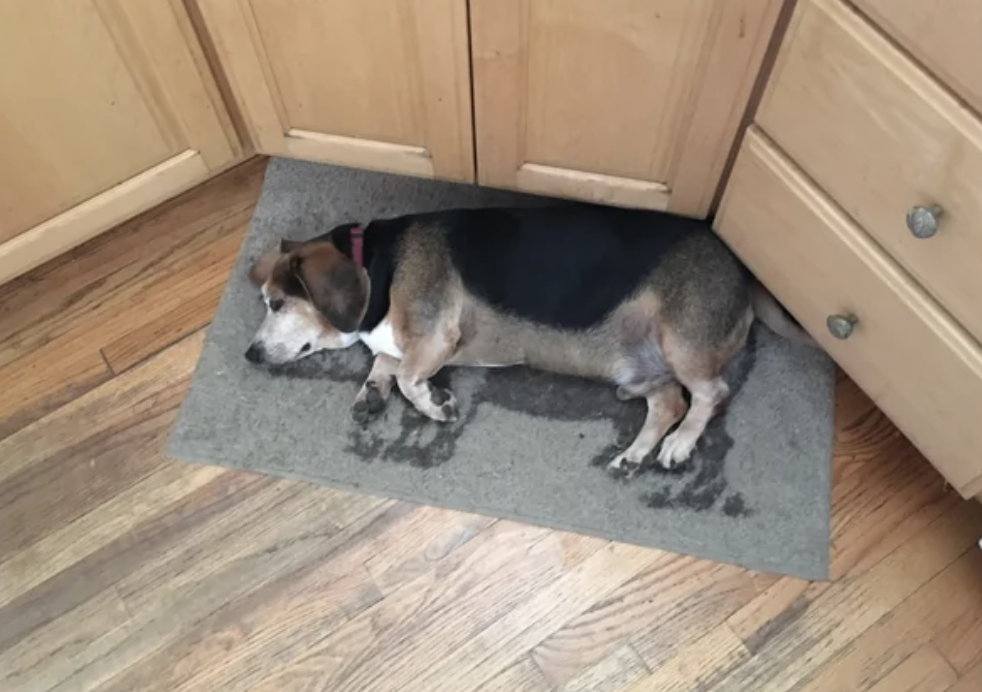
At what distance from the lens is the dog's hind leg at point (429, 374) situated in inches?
66.4

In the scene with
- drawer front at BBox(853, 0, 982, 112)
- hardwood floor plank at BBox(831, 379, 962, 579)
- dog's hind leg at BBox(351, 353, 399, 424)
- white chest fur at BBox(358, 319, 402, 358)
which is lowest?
hardwood floor plank at BBox(831, 379, 962, 579)

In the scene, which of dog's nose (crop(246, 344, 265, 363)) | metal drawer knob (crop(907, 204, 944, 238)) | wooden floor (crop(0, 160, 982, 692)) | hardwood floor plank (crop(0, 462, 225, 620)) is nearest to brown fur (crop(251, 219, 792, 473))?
dog's nose (crop(246, 344, 265, 363))

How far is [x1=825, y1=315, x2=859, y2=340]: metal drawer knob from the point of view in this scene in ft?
4.58

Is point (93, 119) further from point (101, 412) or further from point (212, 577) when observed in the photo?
point (212, 577)

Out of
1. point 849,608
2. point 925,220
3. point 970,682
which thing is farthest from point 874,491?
point 925,220

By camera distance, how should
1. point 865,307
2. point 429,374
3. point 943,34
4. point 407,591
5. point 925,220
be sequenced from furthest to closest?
point 429,374
point 407,591
point 865,307
point 925,220
point 943,34

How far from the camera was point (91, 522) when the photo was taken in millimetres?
1681

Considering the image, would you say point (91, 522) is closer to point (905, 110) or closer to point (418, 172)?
point (418, 172)

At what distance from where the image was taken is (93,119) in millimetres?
1562

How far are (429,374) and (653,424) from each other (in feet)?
1.39

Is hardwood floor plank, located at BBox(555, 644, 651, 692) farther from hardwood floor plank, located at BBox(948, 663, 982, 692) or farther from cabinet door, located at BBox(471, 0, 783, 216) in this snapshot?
cabinet door, located at BBox(471, 0, 783, 216)

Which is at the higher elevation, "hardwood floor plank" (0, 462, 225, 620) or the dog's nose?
the dog's nose

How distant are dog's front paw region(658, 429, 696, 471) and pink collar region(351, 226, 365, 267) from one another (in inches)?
25.4

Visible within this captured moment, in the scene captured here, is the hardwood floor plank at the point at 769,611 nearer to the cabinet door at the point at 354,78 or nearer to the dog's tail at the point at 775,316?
the dog's tail at the point at 775,316
